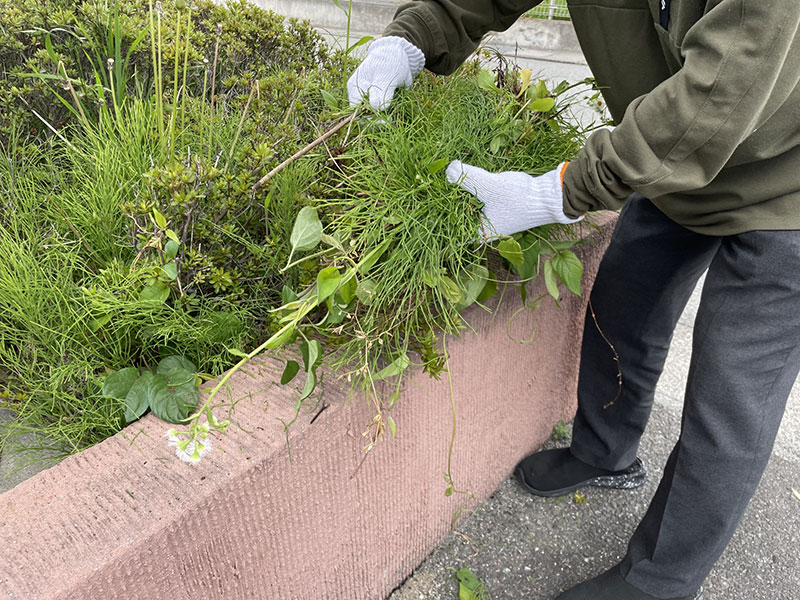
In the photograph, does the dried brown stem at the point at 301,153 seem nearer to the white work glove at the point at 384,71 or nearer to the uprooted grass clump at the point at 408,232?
the uprooted grass clump at the point at 408,232

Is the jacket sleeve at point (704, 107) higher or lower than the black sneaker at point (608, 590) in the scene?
higher

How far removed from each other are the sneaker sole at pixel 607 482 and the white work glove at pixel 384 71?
1464mm

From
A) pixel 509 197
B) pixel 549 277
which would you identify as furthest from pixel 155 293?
pixel 549 277

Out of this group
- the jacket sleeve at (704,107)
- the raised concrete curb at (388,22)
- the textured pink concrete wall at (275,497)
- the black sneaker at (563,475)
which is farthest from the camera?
the raised concrete curb at (388,22)

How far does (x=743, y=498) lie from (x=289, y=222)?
141 centimetres

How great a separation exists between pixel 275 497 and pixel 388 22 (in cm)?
932

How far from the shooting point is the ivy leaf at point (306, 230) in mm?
1184

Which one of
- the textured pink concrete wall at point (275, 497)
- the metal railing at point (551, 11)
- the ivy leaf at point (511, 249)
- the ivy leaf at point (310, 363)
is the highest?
the metal railing at point (551, 11)

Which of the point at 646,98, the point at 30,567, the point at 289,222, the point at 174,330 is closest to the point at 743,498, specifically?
the point at 646,98

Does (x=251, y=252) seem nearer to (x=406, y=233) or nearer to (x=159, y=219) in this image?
(x=159, y=219)

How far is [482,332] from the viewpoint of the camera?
5.42ft

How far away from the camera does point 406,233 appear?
4.32 feet

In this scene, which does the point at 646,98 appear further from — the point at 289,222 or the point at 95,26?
the point at 95,26

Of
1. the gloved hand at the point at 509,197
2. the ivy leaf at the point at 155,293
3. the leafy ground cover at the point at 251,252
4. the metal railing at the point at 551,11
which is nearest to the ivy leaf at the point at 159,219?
the leafy ground cover at the point at 251,252
